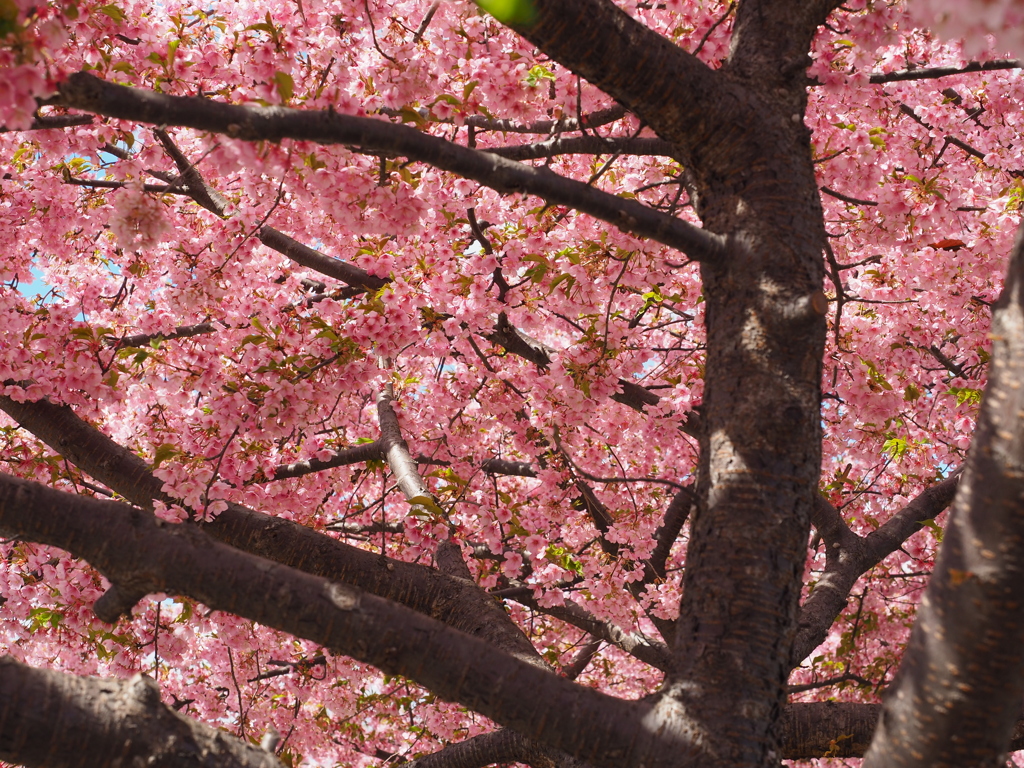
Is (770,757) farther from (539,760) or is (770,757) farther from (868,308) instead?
(868,308)

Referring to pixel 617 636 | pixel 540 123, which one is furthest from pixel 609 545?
pixel 540 123

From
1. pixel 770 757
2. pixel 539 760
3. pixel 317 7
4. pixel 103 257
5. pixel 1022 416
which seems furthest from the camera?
pixel 103 257

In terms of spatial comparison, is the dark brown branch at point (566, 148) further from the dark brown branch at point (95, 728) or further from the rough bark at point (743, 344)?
the dark brown branch at point (95, 728)

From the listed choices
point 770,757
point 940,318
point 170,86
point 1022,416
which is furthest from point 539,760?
point 940,318

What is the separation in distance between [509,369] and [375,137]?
364 cm

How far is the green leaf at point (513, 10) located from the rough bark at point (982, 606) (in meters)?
1.31

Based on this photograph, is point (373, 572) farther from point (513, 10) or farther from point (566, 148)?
point (513, 10)

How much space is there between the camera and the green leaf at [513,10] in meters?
2.03

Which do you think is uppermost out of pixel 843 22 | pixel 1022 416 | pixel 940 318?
pixel 940 318

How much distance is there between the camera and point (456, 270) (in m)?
4.23

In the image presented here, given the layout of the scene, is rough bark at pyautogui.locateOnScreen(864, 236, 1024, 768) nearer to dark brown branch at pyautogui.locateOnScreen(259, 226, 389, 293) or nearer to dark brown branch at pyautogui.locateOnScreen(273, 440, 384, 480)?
dark brown branch at pyautogui.locateOnScreen(259, 226, 389, 293)

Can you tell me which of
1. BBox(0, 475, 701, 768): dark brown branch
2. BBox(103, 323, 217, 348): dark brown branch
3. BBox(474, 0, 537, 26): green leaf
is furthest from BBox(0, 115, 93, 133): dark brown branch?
BBox(474, 0, 537, 26): green leaf

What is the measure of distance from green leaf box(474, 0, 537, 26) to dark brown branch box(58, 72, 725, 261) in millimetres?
363

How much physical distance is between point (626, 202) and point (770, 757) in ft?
4.84
